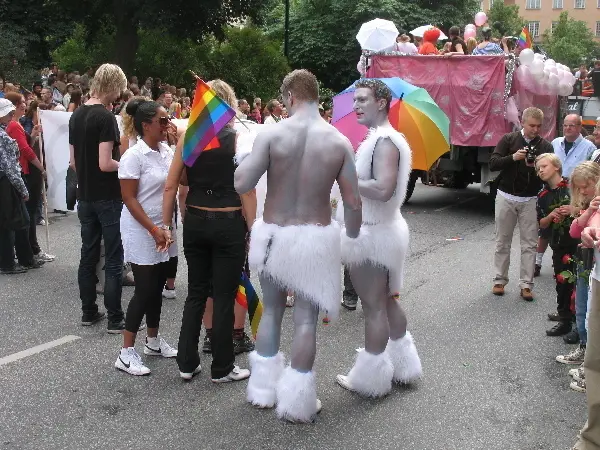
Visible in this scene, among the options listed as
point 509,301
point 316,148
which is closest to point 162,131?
point 316,148

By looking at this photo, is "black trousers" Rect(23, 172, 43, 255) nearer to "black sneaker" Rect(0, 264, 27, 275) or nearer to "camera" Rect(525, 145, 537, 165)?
"black sneaker" Rect(0, 264, 27, 275)

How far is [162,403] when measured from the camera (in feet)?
14.4

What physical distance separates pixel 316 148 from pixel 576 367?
8.66ft

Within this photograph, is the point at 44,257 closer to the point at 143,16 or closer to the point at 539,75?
the point at 539,75

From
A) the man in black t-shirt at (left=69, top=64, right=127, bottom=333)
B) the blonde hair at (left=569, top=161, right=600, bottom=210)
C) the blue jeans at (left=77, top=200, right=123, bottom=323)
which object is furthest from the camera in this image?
the blue jeans at (left=77, top=200, right=123, bottom=323)

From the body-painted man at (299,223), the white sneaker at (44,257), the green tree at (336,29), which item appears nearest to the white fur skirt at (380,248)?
the body-painted man at (299,223)

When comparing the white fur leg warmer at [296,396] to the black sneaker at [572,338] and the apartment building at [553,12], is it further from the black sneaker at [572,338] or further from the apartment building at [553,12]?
the apartment building at [553,12]

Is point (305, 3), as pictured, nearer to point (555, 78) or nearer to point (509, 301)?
point (555, 78)

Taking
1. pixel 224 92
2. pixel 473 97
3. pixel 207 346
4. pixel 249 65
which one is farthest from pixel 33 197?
pixel 249 65

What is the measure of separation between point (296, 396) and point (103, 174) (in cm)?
252

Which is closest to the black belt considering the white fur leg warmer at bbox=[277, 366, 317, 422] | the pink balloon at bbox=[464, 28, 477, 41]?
the white fur leg warmer at bbox=[277, 366, 317, 422]

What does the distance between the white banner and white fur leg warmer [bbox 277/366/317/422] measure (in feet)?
16.6

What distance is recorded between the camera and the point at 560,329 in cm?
585

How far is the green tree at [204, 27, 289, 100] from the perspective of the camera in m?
26.4
